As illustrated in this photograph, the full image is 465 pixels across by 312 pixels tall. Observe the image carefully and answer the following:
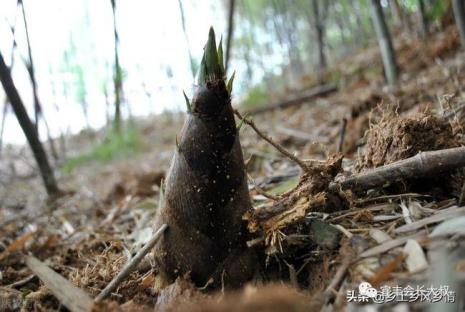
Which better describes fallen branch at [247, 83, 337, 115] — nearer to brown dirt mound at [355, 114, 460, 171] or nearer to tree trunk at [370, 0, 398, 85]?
tree trunk at [370, 0, 398, 85]

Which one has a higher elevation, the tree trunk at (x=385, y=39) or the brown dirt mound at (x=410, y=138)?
the tree trunk at (x=385, y=39)

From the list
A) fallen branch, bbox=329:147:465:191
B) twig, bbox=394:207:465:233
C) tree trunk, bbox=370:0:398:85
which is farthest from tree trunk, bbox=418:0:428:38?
twig, bbox=394:207:465:233

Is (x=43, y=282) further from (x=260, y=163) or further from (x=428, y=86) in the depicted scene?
(x=428, y=86)

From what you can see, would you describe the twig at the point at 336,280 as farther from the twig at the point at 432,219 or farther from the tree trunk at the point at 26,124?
the tree trunk at the point at 26,124

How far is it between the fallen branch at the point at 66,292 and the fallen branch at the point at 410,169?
85 cm

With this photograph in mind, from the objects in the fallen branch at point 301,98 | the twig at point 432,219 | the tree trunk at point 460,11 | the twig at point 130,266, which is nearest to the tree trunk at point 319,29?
the fallen branch at point 301,98

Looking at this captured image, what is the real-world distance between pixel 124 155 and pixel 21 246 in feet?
19.5

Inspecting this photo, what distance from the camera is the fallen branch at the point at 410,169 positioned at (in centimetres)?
118

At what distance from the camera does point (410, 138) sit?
1.32 metres

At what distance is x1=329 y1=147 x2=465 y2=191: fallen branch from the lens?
46.6 inches

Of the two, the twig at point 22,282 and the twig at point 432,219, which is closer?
the twig at point 432,219

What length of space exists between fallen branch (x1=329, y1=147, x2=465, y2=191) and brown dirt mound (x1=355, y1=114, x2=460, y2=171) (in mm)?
100

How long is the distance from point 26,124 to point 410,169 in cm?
215

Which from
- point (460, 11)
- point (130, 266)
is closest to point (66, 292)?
point (130, 266)
